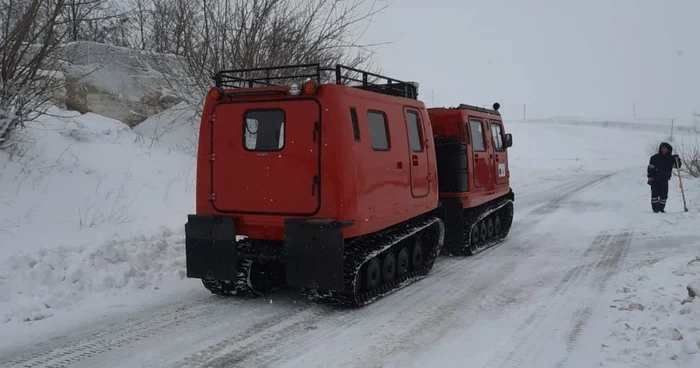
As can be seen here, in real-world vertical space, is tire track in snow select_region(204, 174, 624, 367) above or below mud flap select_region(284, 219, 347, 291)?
below

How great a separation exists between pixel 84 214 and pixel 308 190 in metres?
4.56

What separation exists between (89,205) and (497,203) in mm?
7595

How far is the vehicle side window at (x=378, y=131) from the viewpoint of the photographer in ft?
23.6

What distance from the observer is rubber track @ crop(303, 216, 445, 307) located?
6699 millimetres

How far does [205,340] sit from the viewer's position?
5.68 meters

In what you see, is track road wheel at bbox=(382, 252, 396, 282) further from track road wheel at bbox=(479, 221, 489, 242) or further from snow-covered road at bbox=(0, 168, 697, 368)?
track road wheel at bbox=(479, 221, 489, 242)

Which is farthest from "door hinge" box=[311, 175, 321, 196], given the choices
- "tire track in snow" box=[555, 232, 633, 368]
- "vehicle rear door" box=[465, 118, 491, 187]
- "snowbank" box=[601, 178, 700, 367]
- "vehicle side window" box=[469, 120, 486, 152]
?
"vehicle side window" box=[469, 120, 486, 152]

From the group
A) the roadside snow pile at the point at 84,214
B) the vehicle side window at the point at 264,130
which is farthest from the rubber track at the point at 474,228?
the roadside snow pile at the point at 84,214

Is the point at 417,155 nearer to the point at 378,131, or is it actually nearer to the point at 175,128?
the point at 378,131

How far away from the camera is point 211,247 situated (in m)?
7.03

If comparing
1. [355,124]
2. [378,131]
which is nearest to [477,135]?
[378,131]

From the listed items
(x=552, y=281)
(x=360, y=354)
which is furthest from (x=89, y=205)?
(x=552, y=281)

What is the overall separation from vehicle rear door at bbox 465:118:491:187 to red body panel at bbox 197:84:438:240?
11.2ft

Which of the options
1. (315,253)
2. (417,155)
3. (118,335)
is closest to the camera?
(118,335)
